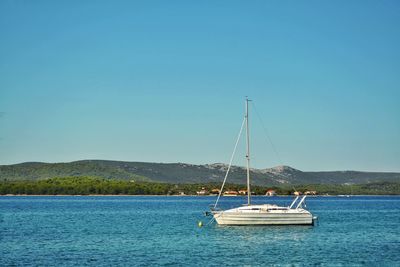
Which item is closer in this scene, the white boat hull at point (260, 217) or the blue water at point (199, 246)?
the blue water at point (199, 246)

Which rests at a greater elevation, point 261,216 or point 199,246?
point 261,216

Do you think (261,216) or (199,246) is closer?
(199,246)

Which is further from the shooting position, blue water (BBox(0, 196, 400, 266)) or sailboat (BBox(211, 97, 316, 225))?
sailboat (BBox(211, 97, 316, 225))

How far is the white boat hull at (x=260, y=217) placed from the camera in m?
72.3

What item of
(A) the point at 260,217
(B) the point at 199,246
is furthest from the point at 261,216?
(B) the point at 199,246

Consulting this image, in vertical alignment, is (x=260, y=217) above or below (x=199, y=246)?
above

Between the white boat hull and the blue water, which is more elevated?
the white boat hull

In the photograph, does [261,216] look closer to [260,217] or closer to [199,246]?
[260,217]

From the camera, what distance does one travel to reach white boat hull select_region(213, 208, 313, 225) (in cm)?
7231

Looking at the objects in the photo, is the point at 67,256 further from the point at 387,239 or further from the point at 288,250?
the point at 387,239

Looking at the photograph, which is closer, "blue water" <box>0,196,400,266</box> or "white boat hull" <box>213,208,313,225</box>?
"blue water" <box>0,196,400,266</box>

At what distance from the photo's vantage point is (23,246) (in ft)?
182

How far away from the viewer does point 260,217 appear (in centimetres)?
7225

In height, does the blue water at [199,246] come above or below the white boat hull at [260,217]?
below
